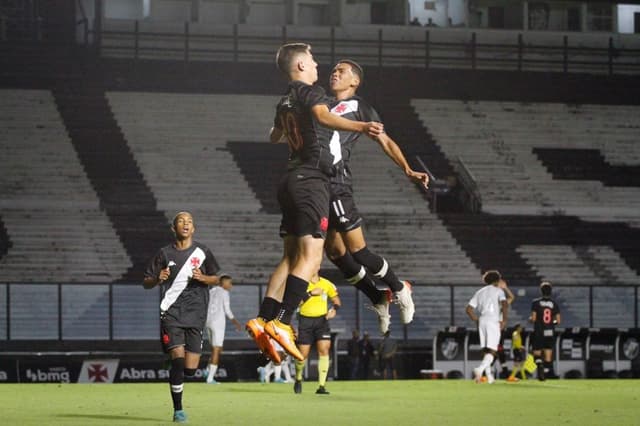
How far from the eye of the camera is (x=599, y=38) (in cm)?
5166

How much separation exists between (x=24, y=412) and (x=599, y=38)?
1555 inches

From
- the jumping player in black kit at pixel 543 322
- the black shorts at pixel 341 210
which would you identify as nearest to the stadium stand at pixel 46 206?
Answer: the jumping player in black kit at pixel 543 322

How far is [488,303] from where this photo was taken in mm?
25484

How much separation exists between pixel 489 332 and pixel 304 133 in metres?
14.9

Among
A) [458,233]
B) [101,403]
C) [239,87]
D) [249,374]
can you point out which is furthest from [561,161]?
[101,403]

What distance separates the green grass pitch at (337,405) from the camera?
46.8 ft

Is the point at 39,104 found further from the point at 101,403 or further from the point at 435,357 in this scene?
the point at 101,403

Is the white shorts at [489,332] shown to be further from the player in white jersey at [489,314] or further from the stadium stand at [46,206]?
the stadium stand at [46,206]

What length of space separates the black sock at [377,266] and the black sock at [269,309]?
2.95ft

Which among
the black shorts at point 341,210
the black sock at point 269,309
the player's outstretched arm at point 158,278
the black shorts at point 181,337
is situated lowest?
the black shorts at point 181,337

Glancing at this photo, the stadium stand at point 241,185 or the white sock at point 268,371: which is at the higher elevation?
the stadium stand at point 241,185

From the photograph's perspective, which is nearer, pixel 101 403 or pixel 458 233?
pixel 101 403

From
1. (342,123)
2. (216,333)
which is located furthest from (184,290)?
(216,333)

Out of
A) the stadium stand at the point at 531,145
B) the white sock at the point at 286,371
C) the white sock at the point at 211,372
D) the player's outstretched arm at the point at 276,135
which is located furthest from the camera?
the stadium stand at the point at 531,145
